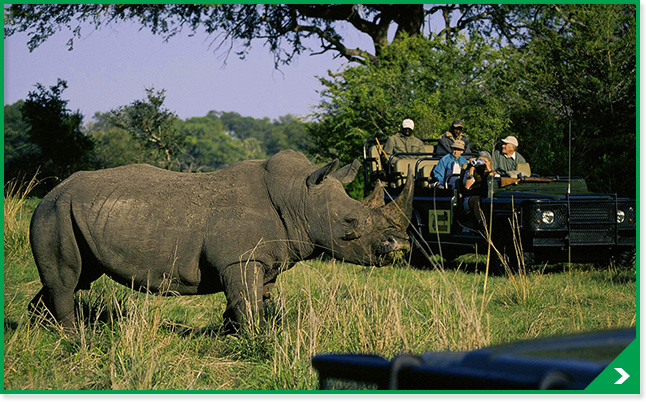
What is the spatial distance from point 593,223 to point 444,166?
222 cm

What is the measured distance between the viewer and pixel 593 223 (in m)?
10.4

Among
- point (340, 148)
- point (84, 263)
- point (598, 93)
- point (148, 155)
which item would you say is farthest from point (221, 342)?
point (148, 155)

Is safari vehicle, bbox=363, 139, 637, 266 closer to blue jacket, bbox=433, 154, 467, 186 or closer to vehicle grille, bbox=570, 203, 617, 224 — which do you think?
vehicle grille, bbox=570, 203, 617, 224

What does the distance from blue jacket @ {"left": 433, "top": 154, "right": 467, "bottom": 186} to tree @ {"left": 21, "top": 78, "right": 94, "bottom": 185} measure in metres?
13.2

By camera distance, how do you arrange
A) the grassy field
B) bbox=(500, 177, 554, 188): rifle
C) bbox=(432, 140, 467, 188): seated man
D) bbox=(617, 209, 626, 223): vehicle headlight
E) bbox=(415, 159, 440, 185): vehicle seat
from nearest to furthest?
the grassy field
bbox=(617, 209, 626, 223): vehicle headlight
bbox=(500, 177, 554, 188): rifle
bbox=(432, 140, 467, 188): seated man
bbox=(415, 159, 440, 185): vehicle seat

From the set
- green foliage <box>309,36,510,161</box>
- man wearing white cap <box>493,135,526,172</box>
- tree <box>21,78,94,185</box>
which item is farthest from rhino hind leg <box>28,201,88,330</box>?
tree <box>21,78,94,185</box>

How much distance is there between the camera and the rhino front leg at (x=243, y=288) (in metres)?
5.64

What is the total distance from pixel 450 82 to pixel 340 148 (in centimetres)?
306

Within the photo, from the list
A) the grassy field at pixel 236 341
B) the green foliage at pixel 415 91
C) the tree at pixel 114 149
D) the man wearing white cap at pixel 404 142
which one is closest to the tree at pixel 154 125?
the tree at pixel 114 149

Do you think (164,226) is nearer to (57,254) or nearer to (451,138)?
(57,254)

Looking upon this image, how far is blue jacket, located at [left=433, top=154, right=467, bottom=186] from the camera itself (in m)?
11.6

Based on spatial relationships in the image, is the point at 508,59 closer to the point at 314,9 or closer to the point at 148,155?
the point at 314,9

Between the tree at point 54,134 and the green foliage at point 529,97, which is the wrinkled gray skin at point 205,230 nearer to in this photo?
the green foliage at point 529,97

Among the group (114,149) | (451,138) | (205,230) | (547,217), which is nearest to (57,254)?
(205,230)
